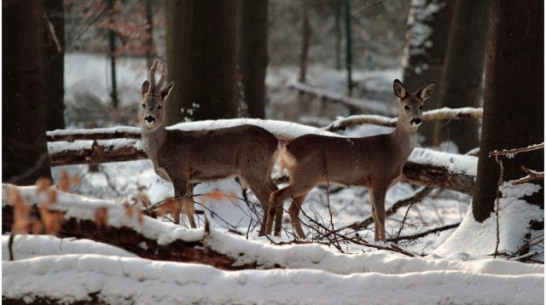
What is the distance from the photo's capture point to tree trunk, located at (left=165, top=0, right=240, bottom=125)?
1012 centimetres

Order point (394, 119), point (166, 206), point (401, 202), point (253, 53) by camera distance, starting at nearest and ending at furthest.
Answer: point (166, 206) < point (394, 119) < point (401, 202) < point (253, 53)

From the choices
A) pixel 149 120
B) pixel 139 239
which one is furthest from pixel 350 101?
pixel 139 239

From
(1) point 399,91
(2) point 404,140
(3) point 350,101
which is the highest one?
(1) point 399,91

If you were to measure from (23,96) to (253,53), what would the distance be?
8497mm

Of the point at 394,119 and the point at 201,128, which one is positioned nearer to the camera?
the point at 201,128

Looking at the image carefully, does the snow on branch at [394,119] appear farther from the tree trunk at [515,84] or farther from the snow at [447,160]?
the tree trunk at [515,84]

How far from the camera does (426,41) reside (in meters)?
16.7

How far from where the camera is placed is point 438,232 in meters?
Answer: 9.50

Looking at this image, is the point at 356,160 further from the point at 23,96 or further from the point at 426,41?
the point at 426,41

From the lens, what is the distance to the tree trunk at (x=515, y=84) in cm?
701

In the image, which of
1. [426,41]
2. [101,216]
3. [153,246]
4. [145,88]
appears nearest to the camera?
[101,216]

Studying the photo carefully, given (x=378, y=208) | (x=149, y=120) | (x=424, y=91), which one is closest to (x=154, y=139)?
(x=149, y=120)

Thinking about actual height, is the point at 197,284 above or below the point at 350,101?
below

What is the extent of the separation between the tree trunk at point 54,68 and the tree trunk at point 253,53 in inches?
116
